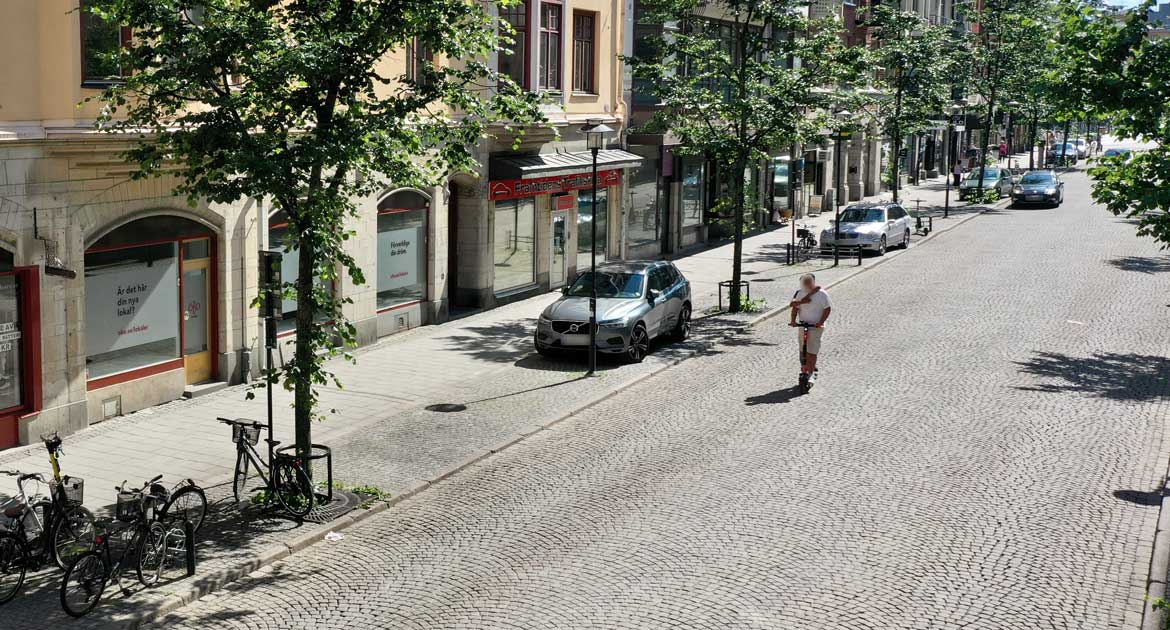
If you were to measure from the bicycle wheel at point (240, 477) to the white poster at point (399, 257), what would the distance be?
10.7 meters

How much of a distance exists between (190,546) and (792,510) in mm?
6166

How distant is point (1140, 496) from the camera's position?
14250 mm

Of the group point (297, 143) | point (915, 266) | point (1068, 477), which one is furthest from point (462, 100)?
point (915, 266)

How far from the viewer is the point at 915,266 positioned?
35656 millimetres

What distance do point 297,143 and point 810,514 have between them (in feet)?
21.8

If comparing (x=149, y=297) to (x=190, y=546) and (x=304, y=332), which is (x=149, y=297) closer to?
(x=304, y=332)

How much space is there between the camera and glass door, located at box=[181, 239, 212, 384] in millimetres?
19219

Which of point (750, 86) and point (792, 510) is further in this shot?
point (750, 86)

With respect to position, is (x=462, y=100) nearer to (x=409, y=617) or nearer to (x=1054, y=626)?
(x=409, y=617)

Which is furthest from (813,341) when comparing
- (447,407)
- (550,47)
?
(550,47)

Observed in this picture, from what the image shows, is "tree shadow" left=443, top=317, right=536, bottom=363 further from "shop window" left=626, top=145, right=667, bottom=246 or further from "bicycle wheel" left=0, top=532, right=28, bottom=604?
"bicycle wheel" left=0, top=532, right=28, bottom=604

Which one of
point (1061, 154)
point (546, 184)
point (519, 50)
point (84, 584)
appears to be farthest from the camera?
point (1061, 154)

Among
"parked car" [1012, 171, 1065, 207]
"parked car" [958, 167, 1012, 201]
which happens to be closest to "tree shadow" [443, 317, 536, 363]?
"parked car" [1012, 171, 1065, 207]

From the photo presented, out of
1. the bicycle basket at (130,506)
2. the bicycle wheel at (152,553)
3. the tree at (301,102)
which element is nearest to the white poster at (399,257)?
the tree at (301,102)
